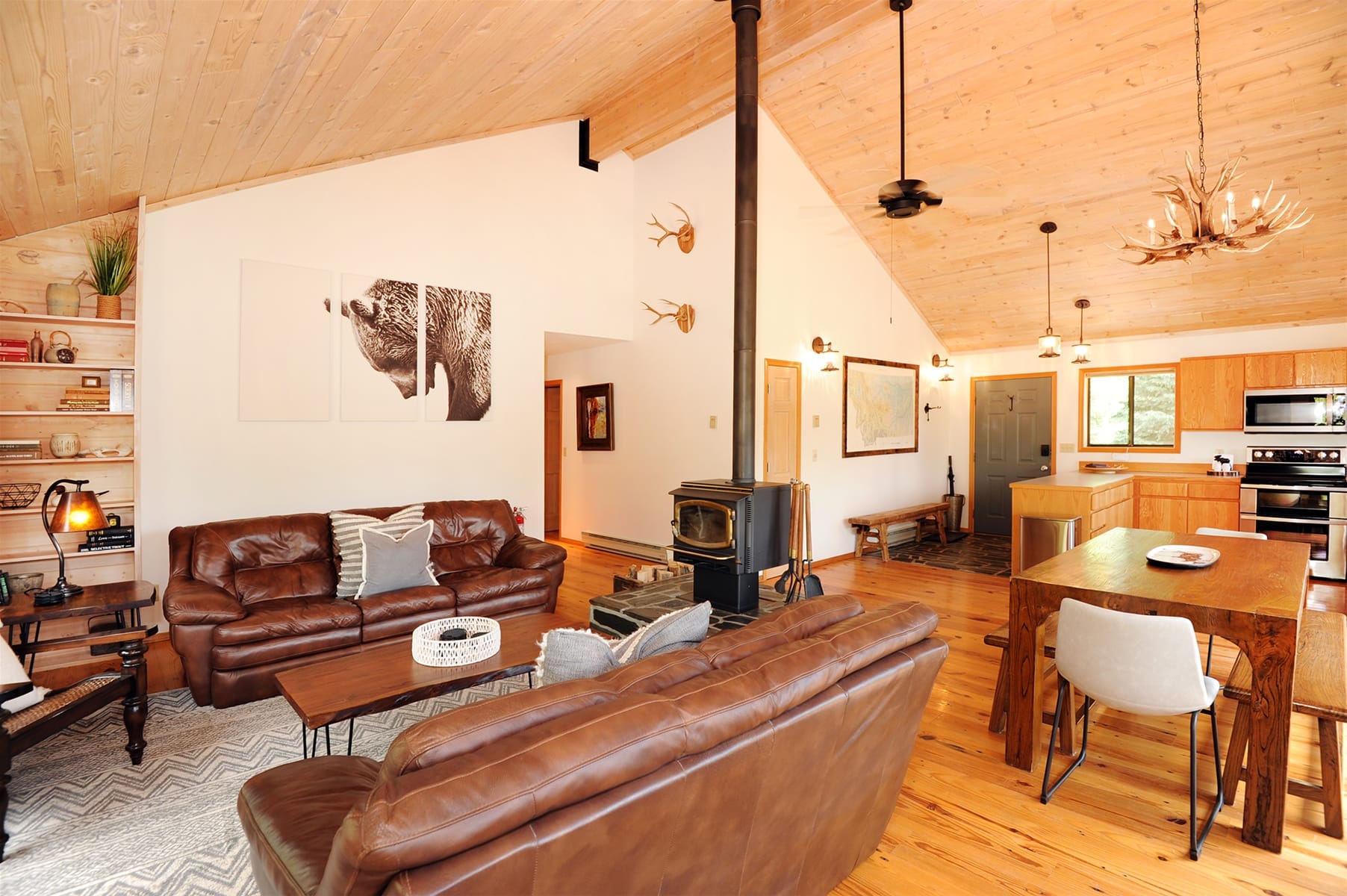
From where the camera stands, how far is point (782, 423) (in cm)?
616

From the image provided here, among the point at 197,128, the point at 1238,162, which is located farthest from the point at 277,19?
the point at 1238,162

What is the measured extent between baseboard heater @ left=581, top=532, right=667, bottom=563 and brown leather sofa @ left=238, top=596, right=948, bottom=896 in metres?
4.66

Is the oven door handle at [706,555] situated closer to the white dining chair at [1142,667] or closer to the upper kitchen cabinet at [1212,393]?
the white dining chair at [1142,667]

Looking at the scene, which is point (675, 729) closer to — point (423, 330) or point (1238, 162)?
point (423, 330)

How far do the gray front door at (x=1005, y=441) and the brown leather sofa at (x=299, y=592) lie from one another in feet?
20.7

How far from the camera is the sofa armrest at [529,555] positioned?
466 centimetres

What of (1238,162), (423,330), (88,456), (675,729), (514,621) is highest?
(1238,162)

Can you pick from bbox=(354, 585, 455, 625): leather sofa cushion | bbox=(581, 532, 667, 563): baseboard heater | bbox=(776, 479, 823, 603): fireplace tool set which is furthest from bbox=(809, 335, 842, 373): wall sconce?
bbox=(354, 585, 455, 625): leather sofa cushion

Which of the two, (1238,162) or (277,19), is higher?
(1238,162)

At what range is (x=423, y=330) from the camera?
210 inches

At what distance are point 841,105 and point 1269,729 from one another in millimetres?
5120

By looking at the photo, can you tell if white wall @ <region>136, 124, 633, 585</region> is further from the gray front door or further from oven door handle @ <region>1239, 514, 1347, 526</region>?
oven door handle @ <region>1239, 514, 1347, 526</region>

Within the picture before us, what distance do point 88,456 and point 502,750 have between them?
4249mm

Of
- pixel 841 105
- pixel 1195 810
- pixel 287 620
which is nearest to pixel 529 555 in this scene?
pixel 287 620
